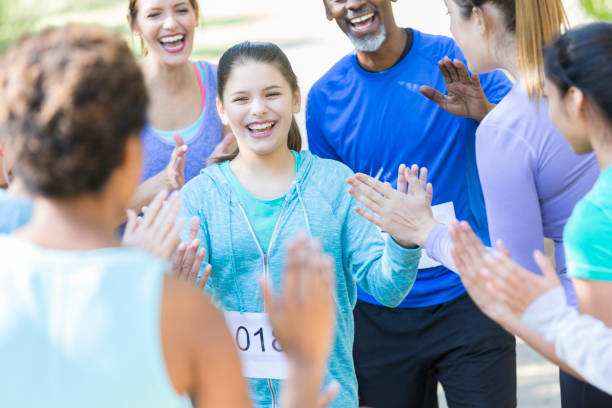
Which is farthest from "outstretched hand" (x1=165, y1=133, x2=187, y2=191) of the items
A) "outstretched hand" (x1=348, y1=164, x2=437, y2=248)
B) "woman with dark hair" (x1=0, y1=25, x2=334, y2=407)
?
"woman with dark hair" (x1=0, y1=25, x2=334, y2=407)

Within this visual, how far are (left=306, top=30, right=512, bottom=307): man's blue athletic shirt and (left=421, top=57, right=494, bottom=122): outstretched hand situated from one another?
0.08 meters

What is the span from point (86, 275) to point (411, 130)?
2052mm

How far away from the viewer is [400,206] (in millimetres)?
2533


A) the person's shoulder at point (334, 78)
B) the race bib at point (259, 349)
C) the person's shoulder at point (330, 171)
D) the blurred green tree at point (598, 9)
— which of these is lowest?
the race bib at point (259, 349)

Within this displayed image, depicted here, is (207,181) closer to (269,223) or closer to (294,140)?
(269,223)

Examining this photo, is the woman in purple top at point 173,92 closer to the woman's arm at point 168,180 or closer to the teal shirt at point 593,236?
the woman's arm at point 168,180

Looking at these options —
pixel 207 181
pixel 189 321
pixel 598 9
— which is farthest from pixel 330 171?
pixel 598 9

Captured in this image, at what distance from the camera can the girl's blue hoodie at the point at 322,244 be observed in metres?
2.54

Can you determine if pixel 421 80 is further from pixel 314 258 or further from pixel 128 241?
pixel 314 258

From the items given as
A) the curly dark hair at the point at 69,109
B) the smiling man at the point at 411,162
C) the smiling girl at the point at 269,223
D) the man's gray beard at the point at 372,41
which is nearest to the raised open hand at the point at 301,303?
the curly dark hair at the point at 69,109

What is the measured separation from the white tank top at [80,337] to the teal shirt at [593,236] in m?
1.03

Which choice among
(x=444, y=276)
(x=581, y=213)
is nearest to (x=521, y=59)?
(x=581, y=213)

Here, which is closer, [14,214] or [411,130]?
[14,214]

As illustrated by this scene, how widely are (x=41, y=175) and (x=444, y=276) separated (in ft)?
6.85
